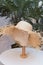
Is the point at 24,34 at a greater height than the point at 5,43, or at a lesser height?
greater

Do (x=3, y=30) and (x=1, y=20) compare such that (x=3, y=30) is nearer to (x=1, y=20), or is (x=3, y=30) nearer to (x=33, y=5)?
(x=33, y=5)

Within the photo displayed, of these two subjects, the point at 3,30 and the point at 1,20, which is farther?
the point at 1,20

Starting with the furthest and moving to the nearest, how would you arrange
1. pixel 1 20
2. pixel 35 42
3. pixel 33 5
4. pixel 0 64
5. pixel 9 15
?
pixel 1 20 < pixel 9 15 < pixel 33 5 < pixel 0 64 < pixel 35 42

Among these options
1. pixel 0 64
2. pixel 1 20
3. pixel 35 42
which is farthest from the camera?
pixel 1 20

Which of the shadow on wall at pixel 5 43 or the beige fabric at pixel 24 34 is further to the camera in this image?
the shadow on wall at pixel 5 43

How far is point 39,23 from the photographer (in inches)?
35.6

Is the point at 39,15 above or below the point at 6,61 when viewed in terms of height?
above

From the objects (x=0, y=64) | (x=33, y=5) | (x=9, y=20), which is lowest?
(x=0, y=64)

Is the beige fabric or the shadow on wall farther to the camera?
the shadow on wall

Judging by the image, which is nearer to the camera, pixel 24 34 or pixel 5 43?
pixel 24 34

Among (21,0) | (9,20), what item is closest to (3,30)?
(21,0)

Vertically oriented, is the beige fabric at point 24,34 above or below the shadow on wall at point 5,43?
above

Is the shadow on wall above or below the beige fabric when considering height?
below

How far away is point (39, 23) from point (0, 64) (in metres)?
0.32
